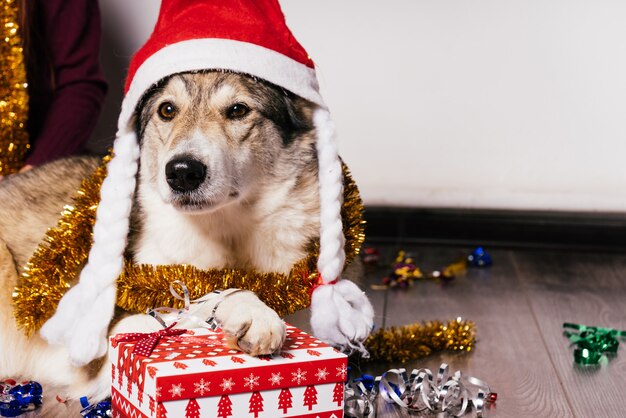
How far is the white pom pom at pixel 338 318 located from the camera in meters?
1.90

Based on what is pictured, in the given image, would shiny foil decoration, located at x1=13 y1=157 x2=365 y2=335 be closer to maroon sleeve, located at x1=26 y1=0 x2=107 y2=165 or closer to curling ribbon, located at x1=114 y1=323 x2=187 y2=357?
curling ribbon, located at x1=114 y1=323 x2=187 y2=357

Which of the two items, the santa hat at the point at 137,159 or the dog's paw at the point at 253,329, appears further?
the santa hat at the point at 137,159

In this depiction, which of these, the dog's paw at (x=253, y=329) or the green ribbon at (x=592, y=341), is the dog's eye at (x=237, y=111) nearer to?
the dog's paw at (x=253, y=329)

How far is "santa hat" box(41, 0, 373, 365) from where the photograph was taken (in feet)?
6.16

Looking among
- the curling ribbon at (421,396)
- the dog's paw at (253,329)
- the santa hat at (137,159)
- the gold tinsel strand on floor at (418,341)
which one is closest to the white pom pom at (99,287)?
the santa hat at (137,159)

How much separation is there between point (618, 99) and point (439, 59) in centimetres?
83

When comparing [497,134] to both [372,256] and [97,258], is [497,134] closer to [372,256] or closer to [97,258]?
[372,256]

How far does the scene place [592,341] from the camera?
236cm

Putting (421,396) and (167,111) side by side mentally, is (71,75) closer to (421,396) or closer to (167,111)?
(167,111)

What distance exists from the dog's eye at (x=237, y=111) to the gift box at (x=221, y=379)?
0.60 metres

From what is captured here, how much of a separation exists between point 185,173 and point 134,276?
0.32m

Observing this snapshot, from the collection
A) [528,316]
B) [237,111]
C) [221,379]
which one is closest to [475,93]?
[528,316]

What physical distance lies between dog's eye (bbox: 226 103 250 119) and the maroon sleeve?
52.0 inches

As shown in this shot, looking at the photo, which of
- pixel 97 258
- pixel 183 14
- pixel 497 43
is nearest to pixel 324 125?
pixel 183 14
